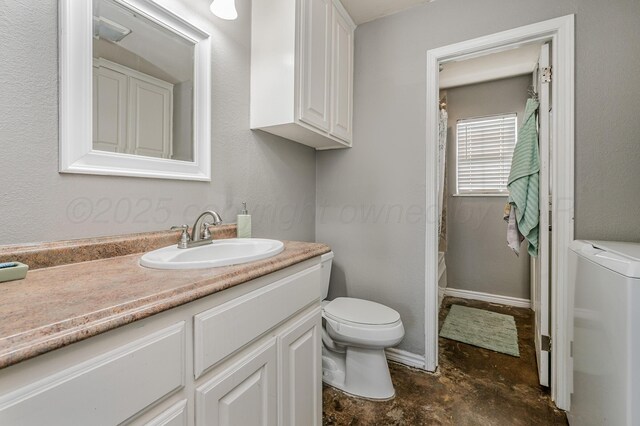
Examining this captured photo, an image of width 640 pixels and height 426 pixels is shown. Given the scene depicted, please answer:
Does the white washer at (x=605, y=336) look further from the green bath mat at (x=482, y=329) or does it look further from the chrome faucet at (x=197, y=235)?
the chrome faucet at (x=197, y=235)

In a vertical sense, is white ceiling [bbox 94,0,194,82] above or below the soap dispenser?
above

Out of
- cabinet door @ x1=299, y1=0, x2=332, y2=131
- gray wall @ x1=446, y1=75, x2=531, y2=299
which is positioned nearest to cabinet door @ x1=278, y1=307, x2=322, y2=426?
cabinet door @ x1=299, y1=0, x2=332, y2=131

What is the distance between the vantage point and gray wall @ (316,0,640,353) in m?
1.43

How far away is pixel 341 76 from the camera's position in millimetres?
1919

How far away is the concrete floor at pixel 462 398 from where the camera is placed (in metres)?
1.45

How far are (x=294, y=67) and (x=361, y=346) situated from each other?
1.51 meters

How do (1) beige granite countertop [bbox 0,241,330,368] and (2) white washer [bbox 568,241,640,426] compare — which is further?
(2) white washer [bbox 568,241,640,426]

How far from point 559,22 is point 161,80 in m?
2.03

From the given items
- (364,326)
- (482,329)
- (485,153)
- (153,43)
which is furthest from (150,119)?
(485,153)

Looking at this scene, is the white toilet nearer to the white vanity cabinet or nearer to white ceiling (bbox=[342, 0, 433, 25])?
the white vanity cabinet

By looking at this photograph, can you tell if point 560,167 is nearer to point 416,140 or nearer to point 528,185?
point 528,185

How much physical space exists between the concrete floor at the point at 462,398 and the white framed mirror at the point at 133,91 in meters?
1.42

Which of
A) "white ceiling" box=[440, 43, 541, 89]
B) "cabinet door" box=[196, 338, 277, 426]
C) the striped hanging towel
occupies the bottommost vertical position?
"cabinet door" box=[196, 338, 277, 426]

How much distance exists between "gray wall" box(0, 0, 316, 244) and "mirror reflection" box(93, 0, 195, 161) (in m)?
0.11
